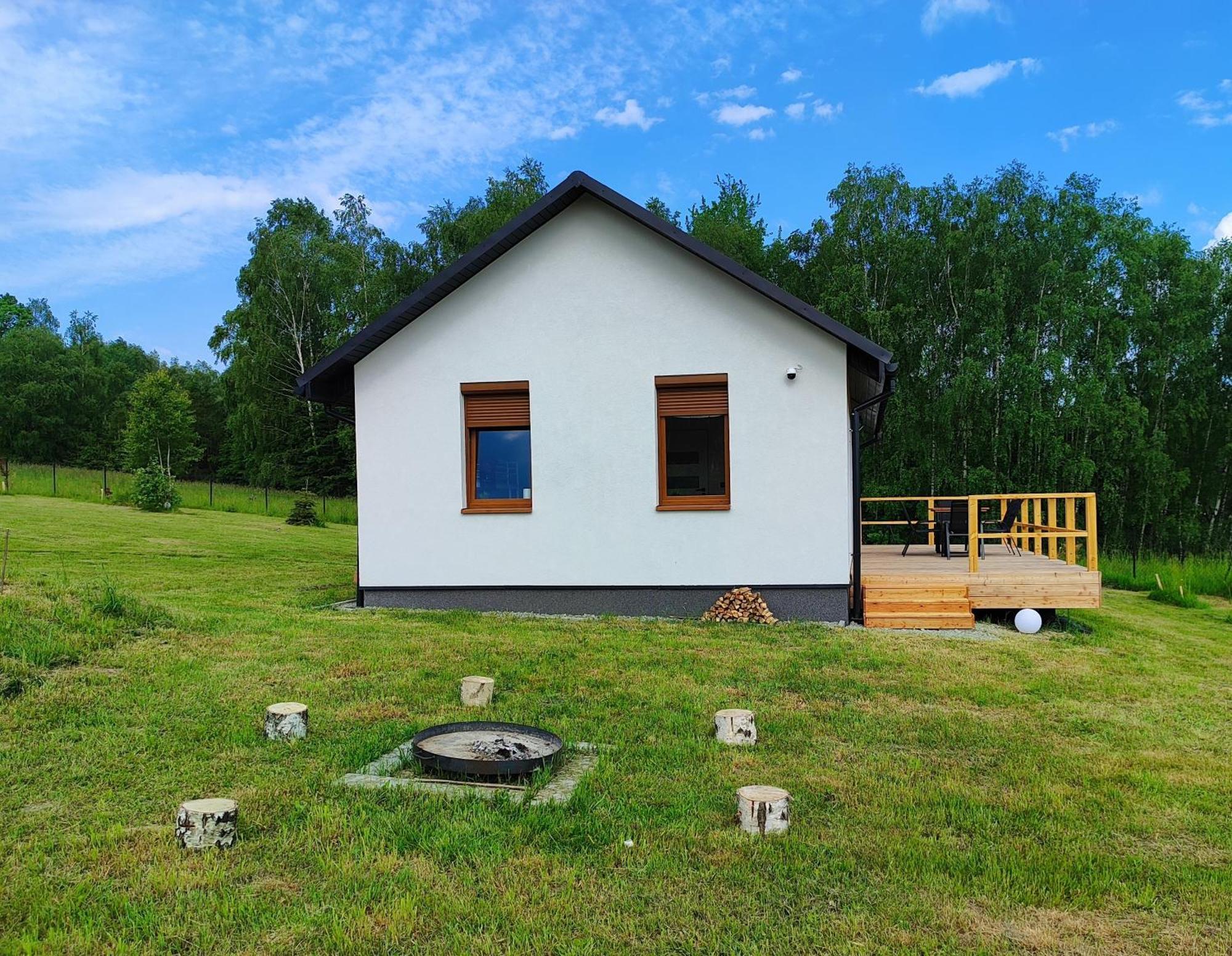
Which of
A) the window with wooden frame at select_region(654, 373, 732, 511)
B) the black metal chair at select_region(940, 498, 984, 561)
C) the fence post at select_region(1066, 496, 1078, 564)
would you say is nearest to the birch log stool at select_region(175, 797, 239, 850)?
the window with wooden frame at select_region(654, 373, 732, 511)

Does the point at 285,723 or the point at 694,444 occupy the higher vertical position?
the point at 694,444

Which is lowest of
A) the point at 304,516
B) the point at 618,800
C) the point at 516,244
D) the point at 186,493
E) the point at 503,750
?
the point at 618,800

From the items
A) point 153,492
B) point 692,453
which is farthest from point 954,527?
point 153,492

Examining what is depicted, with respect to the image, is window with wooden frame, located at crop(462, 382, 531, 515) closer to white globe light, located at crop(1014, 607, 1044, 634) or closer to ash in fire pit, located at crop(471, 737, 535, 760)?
ash in fire pit, located at crop(471, 737, 535, 760)

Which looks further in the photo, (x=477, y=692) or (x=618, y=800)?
(x=477, y=692)

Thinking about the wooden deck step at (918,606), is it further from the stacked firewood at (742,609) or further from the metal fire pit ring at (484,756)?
the metal fire pit ring at (484,756)

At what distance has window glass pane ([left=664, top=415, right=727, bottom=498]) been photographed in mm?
9789

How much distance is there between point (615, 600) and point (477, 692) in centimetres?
430

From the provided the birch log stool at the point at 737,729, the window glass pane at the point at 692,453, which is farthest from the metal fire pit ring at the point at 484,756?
the window glass pane at the point at 692,453

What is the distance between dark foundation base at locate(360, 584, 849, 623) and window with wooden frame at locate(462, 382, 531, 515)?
1.05 metres

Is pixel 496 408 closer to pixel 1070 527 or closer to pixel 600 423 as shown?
pixel 600 423

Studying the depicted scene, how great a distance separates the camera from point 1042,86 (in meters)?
20.3

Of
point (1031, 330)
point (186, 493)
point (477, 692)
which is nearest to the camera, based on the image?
point (477, 692)

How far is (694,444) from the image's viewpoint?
9.81 meters
